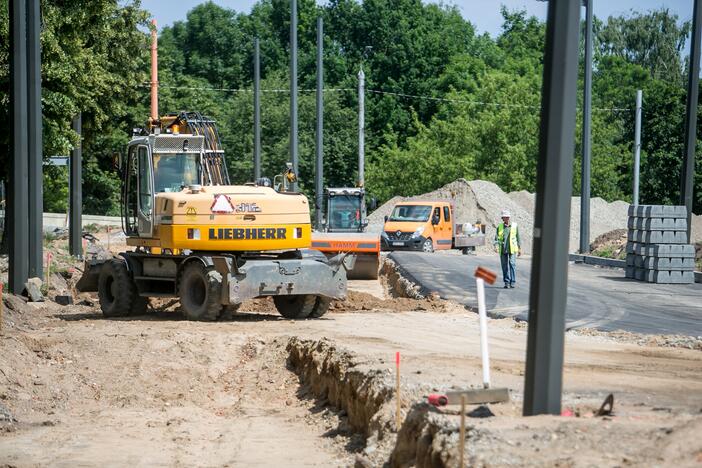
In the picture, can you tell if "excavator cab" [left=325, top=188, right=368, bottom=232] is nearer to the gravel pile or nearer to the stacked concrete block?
the stacked concrete block

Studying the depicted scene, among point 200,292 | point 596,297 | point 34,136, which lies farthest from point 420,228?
point 200,292

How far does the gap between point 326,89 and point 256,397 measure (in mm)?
69702

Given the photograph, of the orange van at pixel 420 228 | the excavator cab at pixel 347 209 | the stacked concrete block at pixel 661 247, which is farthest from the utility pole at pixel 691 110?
the orange van at pixel 420 228

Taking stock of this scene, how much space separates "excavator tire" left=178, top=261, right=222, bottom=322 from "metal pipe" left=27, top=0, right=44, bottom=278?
574cm

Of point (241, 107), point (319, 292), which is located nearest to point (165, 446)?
point (319, 292)

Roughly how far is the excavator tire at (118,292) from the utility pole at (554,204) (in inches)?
566

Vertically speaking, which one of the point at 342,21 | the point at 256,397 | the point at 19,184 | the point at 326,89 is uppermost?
the point at 342,21

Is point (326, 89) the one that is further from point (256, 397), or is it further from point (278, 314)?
point (256, 397)

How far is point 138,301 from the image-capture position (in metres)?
23.3

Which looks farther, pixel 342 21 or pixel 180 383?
pixel 342 21

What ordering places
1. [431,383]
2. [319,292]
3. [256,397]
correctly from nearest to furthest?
[431,383] < [256,397] < [319,292]

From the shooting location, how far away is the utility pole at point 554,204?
963 centimetres

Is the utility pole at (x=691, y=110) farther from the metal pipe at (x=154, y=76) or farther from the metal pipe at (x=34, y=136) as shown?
the metal pipe at (x=34, y=136)

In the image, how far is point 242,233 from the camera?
70.1ft
